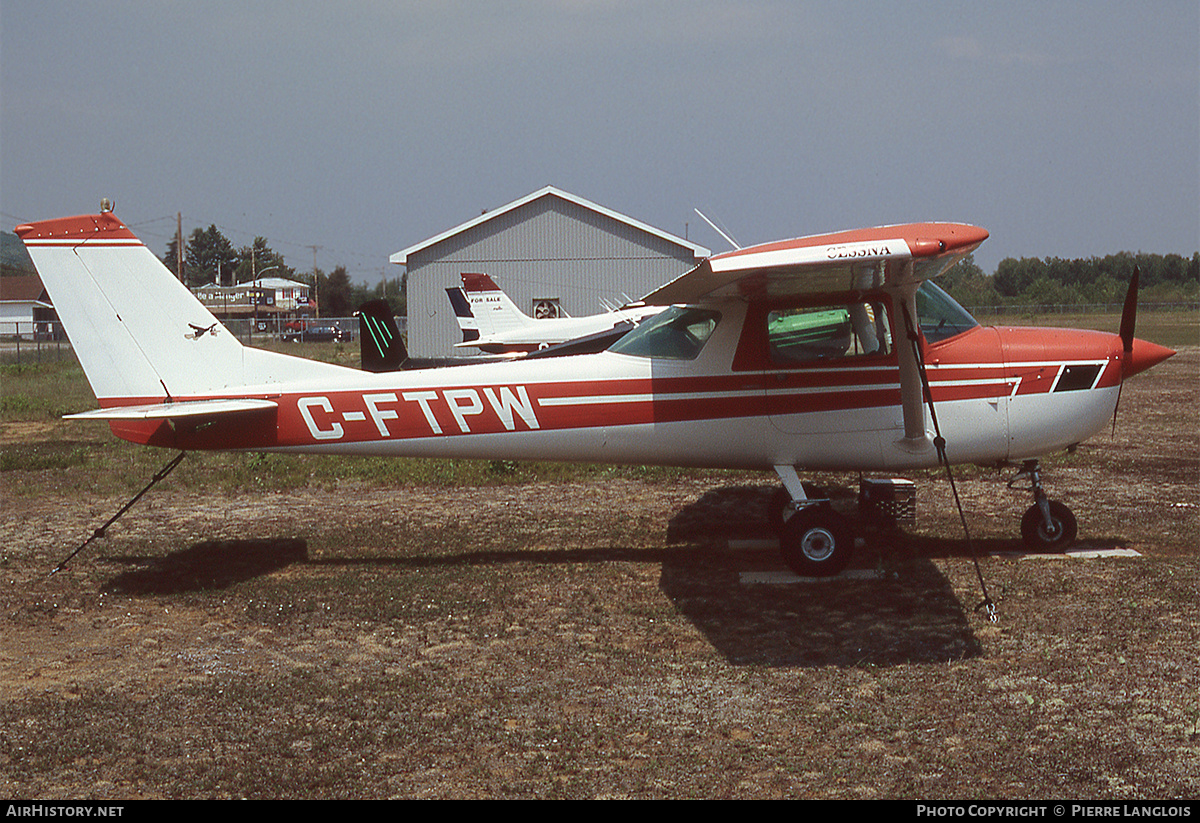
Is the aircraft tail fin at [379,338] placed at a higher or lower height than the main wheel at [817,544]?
higher

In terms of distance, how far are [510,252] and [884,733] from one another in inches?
1380

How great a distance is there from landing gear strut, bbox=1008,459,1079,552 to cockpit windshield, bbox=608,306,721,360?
2.93 metres

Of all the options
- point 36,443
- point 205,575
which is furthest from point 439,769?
point 36,443

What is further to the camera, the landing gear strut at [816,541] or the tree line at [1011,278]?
the tree line at [1011,278]

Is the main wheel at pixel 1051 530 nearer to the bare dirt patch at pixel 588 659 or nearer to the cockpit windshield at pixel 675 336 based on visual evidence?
the bare dirt patch at pixel 588 659

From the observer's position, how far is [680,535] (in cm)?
954

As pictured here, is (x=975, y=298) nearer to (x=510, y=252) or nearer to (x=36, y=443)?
(x=510, y=252)

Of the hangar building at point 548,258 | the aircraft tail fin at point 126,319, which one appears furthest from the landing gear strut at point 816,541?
the hangar building at point 548,258

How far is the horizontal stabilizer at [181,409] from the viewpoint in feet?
24.2

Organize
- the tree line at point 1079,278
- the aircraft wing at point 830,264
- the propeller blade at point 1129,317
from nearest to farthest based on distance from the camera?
the aircraft wing at point 830,264 < the propeller blade at point 1129,317 < the tree line at point 1079,278

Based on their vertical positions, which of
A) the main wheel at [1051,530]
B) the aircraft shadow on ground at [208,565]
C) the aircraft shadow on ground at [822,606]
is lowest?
the aircraft shadow on ground at [822,606]

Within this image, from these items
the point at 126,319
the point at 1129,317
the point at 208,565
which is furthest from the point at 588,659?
the point at 1129,317

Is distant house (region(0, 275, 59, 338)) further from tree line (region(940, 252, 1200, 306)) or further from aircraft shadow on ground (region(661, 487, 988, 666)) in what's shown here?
aircraft shadow on ground (region(661, 487, 988, 666))

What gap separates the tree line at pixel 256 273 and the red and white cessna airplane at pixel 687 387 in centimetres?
9611
